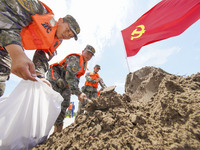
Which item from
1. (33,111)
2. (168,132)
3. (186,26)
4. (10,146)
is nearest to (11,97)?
(33,111)

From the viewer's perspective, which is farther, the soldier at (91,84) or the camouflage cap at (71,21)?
the soldier at (91,84)

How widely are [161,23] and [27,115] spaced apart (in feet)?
13.0

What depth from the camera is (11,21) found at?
2.92 feet

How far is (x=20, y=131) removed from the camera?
842mm

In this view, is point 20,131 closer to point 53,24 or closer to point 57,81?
point 53,24

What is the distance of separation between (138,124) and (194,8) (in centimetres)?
366

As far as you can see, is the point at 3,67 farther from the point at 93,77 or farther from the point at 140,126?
the point at 93,77

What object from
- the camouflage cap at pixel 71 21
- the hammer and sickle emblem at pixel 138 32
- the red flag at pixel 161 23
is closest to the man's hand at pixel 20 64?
the camouflage cap at pixel 71 21

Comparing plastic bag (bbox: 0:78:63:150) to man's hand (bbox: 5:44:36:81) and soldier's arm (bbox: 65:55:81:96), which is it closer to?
man's hand (bbox: 5:44:36:81)

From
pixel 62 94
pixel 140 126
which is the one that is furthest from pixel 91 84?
pixel 140 126

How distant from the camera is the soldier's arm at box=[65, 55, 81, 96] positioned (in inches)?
77.1

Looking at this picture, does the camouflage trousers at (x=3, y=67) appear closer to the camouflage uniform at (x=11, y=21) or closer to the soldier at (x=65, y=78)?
the camouflage uniform at (x=11, y=21)

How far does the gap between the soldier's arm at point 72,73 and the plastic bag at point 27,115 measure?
3.11 ft

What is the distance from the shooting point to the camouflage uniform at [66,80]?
199 cm
